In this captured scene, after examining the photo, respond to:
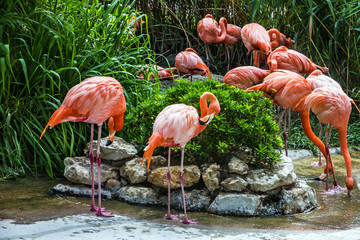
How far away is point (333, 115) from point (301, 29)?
3975mm

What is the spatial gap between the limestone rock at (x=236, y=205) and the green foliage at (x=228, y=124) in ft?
1.27

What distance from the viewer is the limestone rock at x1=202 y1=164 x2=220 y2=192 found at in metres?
4.04

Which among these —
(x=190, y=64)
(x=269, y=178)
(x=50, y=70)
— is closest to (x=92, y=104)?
(x=50, y=70)

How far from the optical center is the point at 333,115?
4.76 m

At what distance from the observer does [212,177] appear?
4051mm

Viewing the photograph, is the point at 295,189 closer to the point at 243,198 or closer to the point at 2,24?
the point at 243,198

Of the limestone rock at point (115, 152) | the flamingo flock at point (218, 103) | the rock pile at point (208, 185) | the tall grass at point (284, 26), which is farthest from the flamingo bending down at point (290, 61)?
the limestone rock at point (115, 152)

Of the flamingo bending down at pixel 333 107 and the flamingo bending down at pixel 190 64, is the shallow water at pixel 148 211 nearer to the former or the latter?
the flamingo bending down at pixel 333 107

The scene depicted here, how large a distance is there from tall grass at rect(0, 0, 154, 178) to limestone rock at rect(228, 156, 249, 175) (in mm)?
1388

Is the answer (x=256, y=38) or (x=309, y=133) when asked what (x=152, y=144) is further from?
(x=256, y=38)

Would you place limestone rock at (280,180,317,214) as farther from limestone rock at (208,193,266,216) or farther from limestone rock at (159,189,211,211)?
limestone rock at (159,189,211,211)

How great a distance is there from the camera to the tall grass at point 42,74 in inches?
182

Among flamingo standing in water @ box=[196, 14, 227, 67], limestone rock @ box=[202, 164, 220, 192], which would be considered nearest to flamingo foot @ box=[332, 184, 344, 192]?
limestone rock @ box=[202, 164, 220, 192]

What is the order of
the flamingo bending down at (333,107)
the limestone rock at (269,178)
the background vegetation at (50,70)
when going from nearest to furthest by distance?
the limestone rock at (269,178) < the background vegetation at (50,70) < the flamingo bending down at (333,107)
